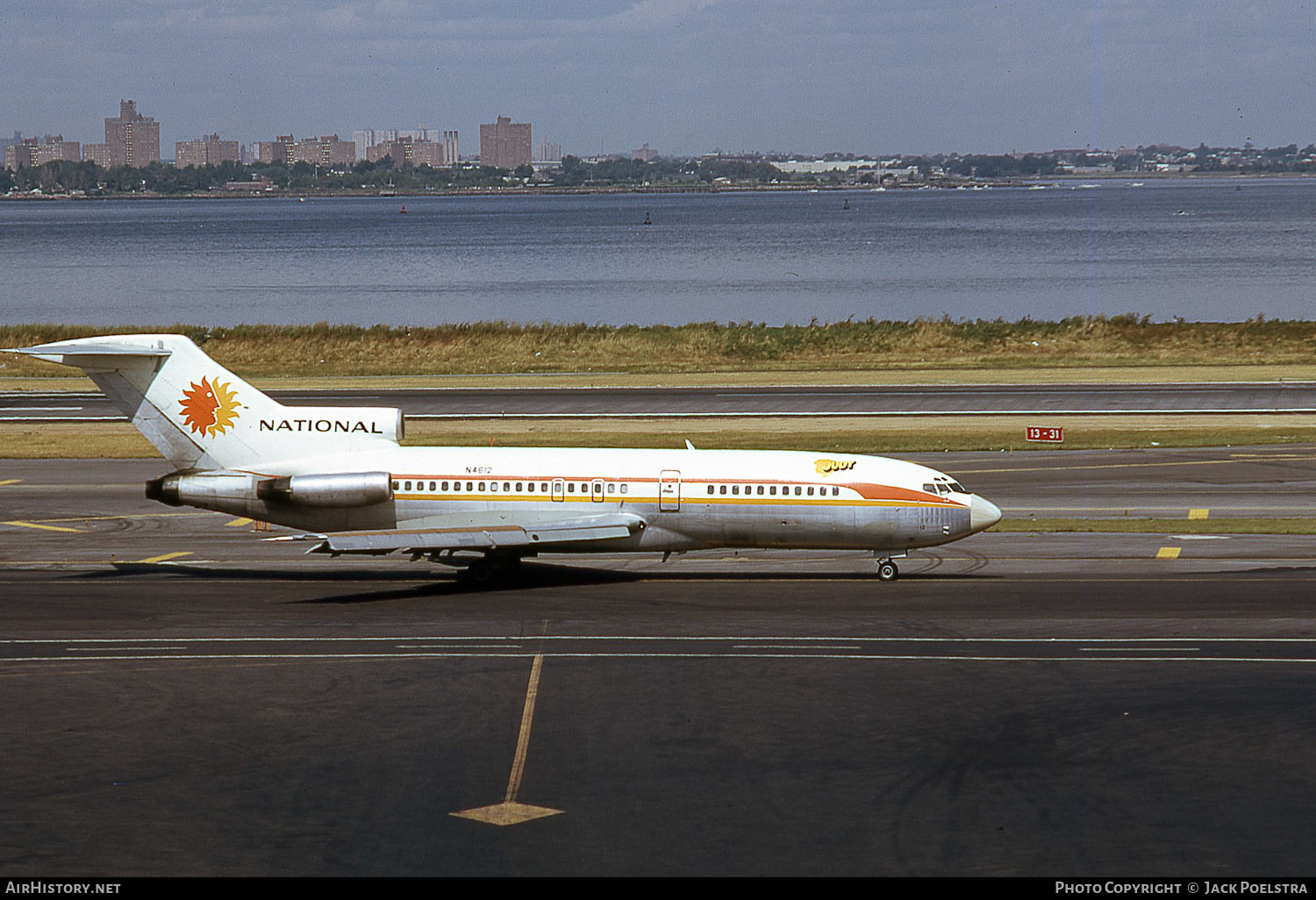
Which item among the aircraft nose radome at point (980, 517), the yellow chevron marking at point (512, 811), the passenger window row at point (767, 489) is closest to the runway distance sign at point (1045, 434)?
the aircraft nose radome at point (980, 517)

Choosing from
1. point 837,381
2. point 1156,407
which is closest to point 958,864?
point 1156,407

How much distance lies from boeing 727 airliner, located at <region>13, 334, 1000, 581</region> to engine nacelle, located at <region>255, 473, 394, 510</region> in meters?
0.04

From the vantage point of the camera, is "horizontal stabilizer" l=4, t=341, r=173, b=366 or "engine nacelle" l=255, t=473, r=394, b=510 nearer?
"engine nacelle" l=255, t=473, r=394, b=510

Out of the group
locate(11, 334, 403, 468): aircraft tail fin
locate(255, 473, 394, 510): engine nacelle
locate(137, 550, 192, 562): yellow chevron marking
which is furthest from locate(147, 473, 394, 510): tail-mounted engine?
locate(137, 550, 192, 562): yellow chevron marking

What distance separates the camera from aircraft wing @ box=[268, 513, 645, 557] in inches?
1618

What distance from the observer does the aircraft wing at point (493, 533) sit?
1618 inches

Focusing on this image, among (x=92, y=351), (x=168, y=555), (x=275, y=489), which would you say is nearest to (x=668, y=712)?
(x=275, y=489)

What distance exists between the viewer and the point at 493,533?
138 feet

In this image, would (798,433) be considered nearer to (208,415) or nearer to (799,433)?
(799,433)

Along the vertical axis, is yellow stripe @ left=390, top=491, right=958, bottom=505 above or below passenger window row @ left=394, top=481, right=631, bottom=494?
below

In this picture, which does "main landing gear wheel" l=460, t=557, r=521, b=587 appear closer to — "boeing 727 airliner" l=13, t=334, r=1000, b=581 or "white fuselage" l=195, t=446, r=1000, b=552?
"boeing 727 airliner" l=13, t=334, r=1000, b=581

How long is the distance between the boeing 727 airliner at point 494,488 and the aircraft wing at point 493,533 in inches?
2.0

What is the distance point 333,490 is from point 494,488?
474cm

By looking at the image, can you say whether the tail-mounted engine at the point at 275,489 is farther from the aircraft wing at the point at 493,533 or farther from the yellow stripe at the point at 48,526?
the yellow stripe at the point at 48,526
